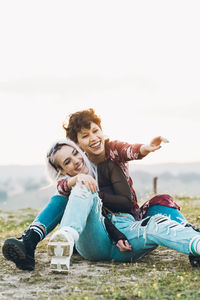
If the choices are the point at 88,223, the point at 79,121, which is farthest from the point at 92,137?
the point at 88,223

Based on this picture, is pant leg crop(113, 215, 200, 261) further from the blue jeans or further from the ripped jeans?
the blue jeans

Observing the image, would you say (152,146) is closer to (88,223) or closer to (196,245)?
(88,223)

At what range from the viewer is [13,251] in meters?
4.65

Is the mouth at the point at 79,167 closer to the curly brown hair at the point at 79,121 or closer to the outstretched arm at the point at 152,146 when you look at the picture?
the curly brown hair at the point at 79,121

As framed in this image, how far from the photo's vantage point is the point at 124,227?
495cm

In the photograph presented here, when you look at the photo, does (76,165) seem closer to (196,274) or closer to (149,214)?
(149,214)

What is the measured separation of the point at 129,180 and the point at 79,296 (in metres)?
1.96

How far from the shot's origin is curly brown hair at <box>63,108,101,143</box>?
5.48m

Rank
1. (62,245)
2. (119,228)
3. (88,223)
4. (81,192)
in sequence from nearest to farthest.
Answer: (62,245) < (81,192) < (88,223) < (119,228)

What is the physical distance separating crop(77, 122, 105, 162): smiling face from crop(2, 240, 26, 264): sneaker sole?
149 cm

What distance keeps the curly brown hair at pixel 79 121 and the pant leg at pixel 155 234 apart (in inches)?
49.7

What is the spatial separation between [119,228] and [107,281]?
786 millimetres

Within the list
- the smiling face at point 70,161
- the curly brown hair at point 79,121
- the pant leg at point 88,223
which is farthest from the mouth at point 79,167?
the pant leg at point 88,223

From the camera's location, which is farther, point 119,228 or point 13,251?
point 119,228
